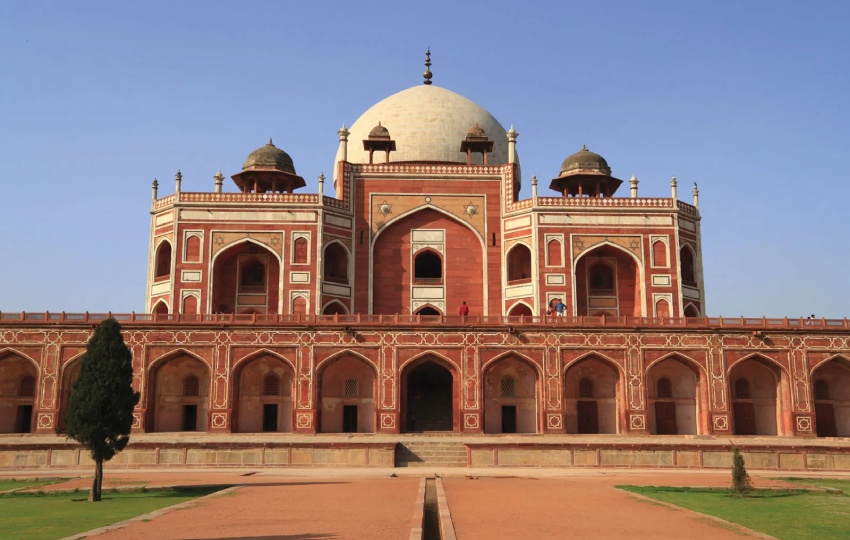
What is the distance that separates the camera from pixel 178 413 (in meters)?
27.7

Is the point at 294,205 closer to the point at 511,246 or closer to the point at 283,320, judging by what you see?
the point at 283,320

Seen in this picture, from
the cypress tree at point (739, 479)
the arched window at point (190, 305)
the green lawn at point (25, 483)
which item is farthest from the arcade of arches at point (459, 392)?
the cypress tree at point (739, 479)

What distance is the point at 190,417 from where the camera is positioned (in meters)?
27.9

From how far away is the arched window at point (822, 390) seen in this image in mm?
28234

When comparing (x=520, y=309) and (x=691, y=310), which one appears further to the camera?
(x=691, y=310)

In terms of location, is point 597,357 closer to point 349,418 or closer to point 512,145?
point 349,418

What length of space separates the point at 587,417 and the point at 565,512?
16145 millimetres

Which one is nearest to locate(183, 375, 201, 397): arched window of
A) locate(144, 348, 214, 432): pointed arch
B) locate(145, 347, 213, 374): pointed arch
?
locate(144, 348, 214, 432): pointed arch

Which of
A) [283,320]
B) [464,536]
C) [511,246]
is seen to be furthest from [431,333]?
[464,536]

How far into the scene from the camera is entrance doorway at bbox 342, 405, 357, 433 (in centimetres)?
2772

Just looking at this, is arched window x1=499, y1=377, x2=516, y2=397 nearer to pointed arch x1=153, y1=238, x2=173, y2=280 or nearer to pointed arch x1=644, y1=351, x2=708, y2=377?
pointed arch x1=644, y1=351, x2=708, y2=377

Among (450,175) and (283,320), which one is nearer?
(283,320)

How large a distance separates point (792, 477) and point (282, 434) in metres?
14.5

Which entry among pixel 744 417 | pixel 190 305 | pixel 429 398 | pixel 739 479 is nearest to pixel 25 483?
pixel 190 305
